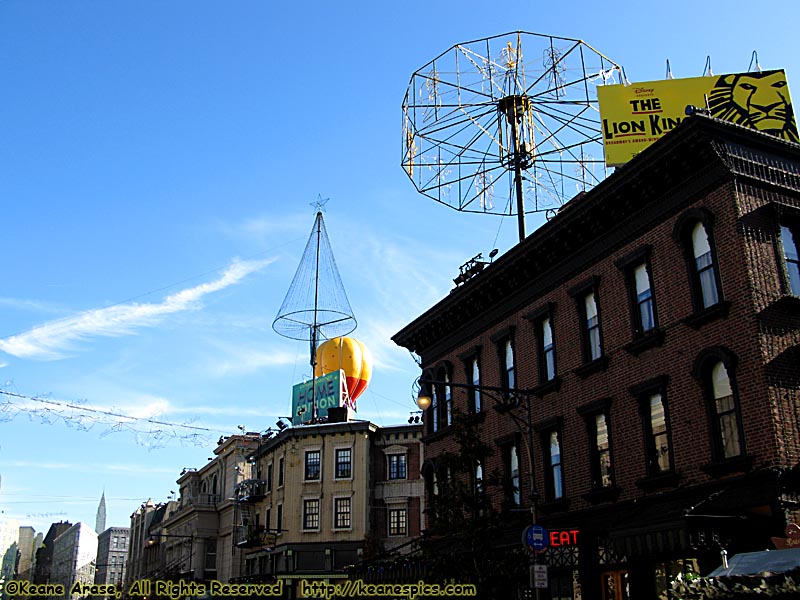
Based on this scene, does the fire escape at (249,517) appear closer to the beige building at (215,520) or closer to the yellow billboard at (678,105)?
the beige building at (215,520)

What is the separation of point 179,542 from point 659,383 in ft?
219

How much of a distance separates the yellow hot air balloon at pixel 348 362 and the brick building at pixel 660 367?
35.6m

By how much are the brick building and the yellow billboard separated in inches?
151

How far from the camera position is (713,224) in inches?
853

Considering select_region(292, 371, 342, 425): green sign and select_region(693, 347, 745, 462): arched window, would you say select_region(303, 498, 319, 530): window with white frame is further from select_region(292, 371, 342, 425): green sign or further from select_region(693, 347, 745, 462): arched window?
select_region(693, 347, 745, 462): arched window

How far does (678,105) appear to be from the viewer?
2816 cm

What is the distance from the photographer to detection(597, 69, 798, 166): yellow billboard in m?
26.1

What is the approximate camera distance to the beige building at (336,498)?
2135 inches

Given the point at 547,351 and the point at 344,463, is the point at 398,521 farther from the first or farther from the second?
the point at 547,351

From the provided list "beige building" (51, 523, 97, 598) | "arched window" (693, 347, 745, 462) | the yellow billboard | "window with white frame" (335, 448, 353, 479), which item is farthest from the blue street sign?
"beige building" (51, 523, 97, 598)

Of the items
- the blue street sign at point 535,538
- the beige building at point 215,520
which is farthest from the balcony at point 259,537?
the blue street sign at point 535,538

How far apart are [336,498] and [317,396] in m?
9.53

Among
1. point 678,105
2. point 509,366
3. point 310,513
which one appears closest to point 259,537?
point 310,513

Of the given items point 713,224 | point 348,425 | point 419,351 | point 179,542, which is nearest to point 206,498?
point 179,542
